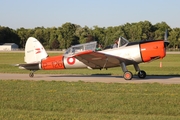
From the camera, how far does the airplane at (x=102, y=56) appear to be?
16406mm

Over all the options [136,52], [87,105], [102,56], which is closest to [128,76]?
[136,52]

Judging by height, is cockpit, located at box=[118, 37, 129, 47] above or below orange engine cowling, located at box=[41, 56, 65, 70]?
above

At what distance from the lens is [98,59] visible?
16844 mm

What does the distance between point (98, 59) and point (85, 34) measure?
88.3m

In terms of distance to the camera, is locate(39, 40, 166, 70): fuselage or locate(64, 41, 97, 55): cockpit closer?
locate(39, 40, 166, 70): fuselage

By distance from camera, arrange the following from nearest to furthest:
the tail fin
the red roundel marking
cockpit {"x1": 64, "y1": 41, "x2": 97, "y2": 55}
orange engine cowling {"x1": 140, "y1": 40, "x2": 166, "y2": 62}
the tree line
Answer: orange engine cowling {"x1": 140, "y1": 40, "x2": 166, "y2": 62}
cockpit {"x1": 64, "y1": 41, "x2": 97, "y2": 55}
the red roundel marking
the tail fin
the tree line

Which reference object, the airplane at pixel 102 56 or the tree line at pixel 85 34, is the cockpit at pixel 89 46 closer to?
the airplane at pixel 102 56

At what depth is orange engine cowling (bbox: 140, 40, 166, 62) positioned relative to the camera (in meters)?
16.4

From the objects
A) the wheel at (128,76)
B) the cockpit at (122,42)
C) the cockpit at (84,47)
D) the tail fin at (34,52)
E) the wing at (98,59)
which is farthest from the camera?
the tail fin at (34,52)

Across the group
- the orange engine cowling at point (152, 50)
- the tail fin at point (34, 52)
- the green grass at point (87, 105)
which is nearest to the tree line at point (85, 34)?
the tail fin at point (34, 52)

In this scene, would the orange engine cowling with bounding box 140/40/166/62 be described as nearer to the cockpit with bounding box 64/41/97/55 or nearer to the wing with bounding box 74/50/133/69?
the wing with bounding box 74/50/133/69

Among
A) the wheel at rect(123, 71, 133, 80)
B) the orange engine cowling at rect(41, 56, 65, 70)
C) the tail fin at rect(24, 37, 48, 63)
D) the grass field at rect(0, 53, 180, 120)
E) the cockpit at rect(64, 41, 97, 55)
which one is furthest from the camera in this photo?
the tail fin at rect(24, 37, 48, 63)

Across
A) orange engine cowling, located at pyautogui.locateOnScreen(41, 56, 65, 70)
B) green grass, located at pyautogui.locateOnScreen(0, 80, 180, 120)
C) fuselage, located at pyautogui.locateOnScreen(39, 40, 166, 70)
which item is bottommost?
green grass, located at pyautogui.locateOnScreen(0, 80, 180, 120)

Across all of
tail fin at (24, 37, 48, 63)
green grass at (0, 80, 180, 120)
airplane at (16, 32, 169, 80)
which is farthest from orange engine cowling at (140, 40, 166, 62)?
tail fin at (24, 37, 48, 63)
